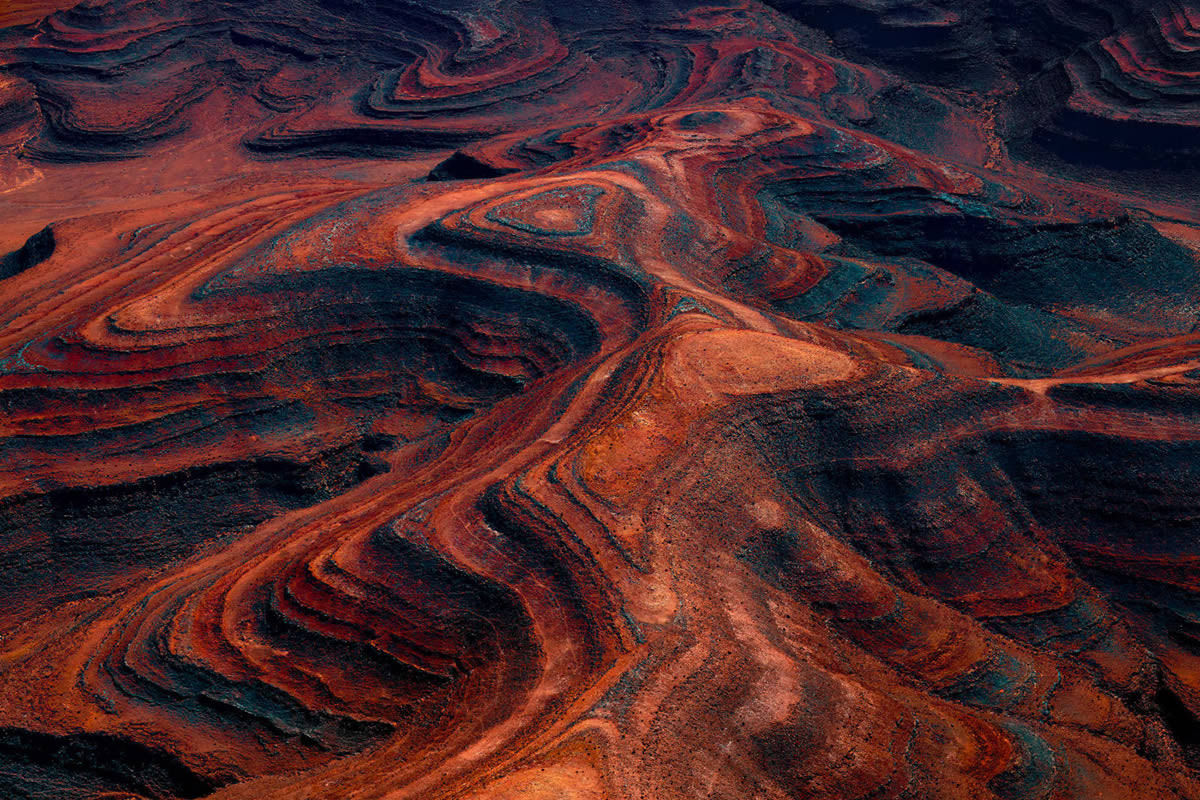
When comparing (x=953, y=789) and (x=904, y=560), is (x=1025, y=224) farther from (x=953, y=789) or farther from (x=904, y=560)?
(x=953, y=789)

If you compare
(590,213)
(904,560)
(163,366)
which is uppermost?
(590,213)

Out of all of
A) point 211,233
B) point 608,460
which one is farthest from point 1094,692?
point 211,233

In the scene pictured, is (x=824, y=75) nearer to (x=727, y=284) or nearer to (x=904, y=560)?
(x=727, y=284)

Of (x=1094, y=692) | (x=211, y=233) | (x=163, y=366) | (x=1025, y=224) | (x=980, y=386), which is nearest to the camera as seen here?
(x=1094, y=692)

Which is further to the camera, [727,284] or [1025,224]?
[1025,224]

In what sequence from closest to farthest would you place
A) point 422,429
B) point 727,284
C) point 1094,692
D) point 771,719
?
1. point 771,719
2. point 1094,692
3. point 422,429
4. point 727,284

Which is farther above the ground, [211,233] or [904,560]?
[211,233]
